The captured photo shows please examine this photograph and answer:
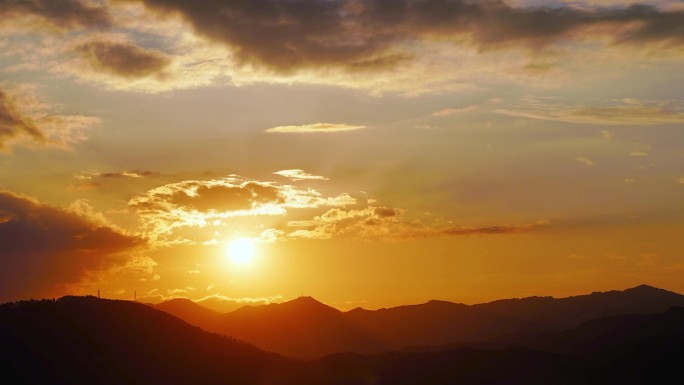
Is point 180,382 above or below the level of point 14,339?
below

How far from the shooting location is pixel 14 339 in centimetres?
18112

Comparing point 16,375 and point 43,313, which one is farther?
point 43,313

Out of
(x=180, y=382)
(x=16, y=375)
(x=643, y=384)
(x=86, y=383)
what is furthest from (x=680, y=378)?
(x=16, y=375)

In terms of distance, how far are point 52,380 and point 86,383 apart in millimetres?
8073

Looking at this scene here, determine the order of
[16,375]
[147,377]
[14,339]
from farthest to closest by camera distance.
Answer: [147,377]
[14,339]
[16,375]

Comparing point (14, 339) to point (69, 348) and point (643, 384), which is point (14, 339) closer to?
point (69, 348)

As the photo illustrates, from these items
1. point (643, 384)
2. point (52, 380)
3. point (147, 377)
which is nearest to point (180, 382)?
point (147, 377)

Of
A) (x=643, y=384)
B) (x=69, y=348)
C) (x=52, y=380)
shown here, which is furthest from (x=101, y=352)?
(x=643, y=384)

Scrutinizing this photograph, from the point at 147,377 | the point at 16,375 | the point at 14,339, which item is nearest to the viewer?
the point at 16,375

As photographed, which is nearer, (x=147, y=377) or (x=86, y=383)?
(x=86, y=383)

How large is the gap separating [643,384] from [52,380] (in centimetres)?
15325

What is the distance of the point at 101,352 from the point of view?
192m

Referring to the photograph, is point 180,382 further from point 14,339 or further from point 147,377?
point 14,339

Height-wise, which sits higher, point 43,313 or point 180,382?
point 43,313
